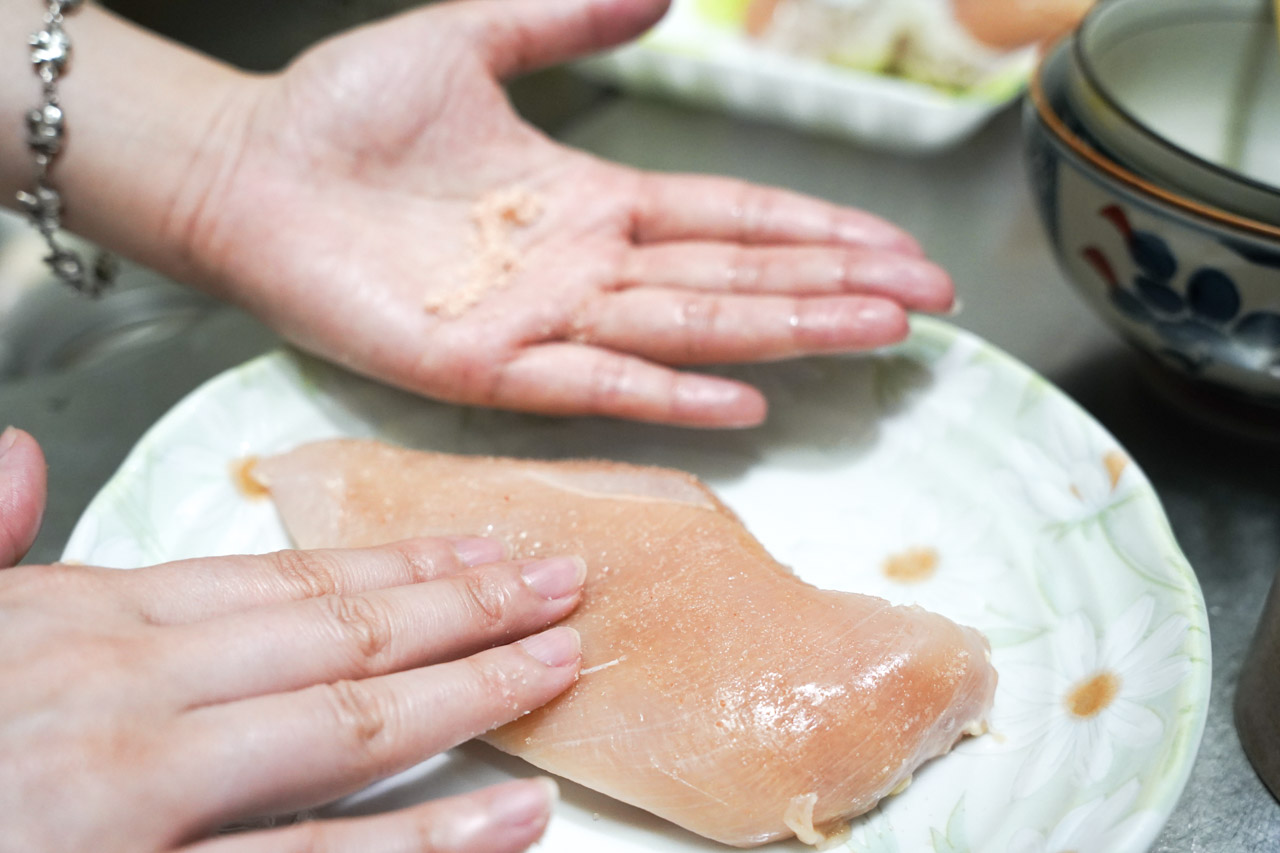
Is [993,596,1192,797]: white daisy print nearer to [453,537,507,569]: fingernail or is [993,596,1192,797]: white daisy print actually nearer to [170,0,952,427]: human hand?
[170,0,952,427]: human hand

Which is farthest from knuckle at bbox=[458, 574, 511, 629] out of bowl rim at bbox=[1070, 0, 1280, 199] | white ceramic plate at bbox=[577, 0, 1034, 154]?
white ceramic plate at bbox=[577, 0, 1034, 154]

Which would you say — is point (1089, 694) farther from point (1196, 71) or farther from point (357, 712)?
point (1196, 71)

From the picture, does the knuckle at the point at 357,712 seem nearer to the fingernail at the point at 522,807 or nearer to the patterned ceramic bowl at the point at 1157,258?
the fingernail at the point at 522,807

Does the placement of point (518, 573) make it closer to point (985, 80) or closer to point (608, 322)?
point (608, 322)

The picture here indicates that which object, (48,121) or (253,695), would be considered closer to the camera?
(253,695)

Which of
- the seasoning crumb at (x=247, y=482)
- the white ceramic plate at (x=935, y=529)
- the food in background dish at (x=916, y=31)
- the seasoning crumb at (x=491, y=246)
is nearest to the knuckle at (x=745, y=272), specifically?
the white ceramic plate at (x=935, y=529)

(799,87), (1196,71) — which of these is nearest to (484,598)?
(1196,71)
